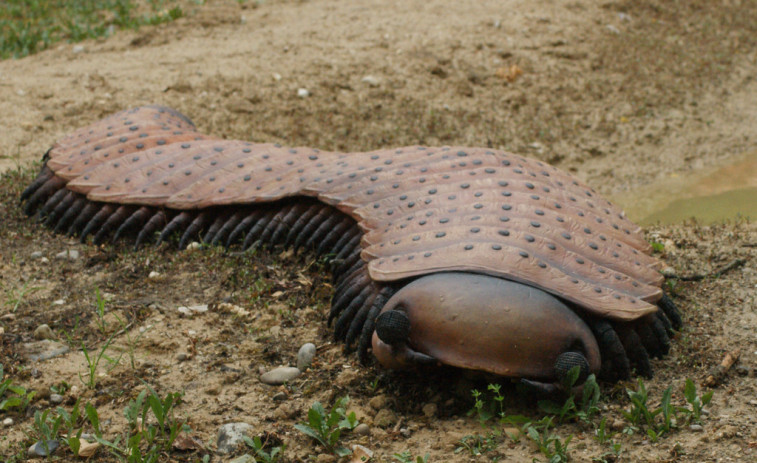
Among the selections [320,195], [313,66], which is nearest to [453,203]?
[320,195]

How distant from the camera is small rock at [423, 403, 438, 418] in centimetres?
327

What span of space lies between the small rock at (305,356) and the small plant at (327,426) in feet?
1.56

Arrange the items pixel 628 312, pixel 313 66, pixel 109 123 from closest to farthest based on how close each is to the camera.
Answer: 1. pixel 628 312
2. pixel 109 123
3. pixel 313 66

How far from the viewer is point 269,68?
24.1ft

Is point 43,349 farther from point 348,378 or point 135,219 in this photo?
point 348,378

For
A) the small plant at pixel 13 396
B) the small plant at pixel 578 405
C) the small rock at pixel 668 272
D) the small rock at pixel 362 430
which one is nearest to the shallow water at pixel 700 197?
the small rock at pixel 668 272

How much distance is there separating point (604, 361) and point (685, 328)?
73cm

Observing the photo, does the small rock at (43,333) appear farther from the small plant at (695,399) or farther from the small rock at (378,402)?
the small plant at (695,399)

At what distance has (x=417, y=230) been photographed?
144 inches

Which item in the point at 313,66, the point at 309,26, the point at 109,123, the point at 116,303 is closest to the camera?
the point at 116,303

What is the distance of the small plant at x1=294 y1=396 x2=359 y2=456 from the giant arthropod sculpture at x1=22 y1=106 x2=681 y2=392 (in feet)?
1.02

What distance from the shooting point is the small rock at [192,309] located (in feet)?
13.4

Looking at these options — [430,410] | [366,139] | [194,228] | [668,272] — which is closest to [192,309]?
[194,228]

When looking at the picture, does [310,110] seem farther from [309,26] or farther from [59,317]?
[59,317]
